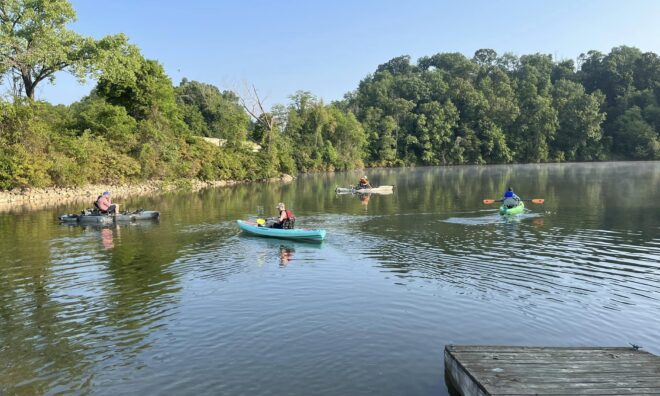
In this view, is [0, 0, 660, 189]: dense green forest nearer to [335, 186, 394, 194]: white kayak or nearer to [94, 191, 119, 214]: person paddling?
[94, 191, 119, 214]: person paddling

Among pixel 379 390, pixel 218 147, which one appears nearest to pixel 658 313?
pixel 379 390

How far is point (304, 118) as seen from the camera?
297 ft

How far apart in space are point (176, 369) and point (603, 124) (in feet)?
415

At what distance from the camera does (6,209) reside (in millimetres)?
33500

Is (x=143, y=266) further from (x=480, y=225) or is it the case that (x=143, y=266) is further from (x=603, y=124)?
(x=603, y=124)

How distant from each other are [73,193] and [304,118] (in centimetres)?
5240

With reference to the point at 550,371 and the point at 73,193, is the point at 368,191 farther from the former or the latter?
the point at 550,371

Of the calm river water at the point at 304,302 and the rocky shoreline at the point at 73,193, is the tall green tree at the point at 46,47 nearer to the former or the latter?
the rocky shoreline at the point at 73,193

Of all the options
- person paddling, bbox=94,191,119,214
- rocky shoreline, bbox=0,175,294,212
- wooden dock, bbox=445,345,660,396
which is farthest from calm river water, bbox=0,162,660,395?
rocky shoreline, bbox=0,175,294,212

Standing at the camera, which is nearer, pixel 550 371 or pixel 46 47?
pixel 550 371

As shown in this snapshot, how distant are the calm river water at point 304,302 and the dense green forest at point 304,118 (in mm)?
20789

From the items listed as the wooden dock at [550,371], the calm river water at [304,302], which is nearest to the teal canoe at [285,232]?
the calm river water at [304,302]

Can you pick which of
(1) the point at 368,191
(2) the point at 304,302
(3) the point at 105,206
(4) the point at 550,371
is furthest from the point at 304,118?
(4) the point at 550,371

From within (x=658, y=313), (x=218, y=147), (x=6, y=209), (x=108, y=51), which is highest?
(x=108, y=51)
